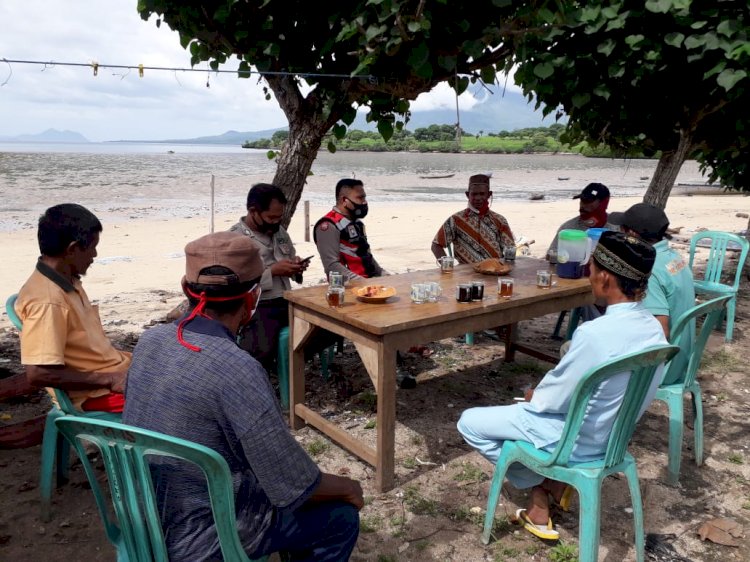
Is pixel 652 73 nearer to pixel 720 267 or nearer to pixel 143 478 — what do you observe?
pixel 720 267

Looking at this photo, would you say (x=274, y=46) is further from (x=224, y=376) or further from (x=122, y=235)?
(x=122, y=235)

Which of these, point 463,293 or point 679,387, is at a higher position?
point 463,293

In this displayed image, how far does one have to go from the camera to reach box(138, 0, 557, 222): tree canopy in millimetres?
3881

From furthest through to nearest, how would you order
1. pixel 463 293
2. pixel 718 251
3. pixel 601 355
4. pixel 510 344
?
pixel 718 251
pixel 510 344
pixel 463 293
pixel 601 355

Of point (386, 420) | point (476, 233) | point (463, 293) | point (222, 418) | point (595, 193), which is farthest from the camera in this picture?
point (476, 233)

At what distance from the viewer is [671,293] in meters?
3.52

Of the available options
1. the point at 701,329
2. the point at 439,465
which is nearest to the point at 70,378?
the point at 439,465

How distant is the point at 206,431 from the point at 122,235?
13.9 meters

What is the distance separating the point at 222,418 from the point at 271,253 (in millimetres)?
2906

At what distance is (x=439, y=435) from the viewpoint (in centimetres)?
413

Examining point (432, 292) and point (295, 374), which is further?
point (295, 374)

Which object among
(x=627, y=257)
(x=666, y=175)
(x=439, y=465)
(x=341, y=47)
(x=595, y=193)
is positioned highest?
(x=341, y=47)

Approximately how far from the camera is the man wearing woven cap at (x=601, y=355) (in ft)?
8.29

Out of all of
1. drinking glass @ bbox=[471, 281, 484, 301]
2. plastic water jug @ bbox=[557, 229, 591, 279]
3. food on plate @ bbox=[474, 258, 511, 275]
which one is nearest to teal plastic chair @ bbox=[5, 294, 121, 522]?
drinking glass @ bbox=[471, 281, 484, 301]
